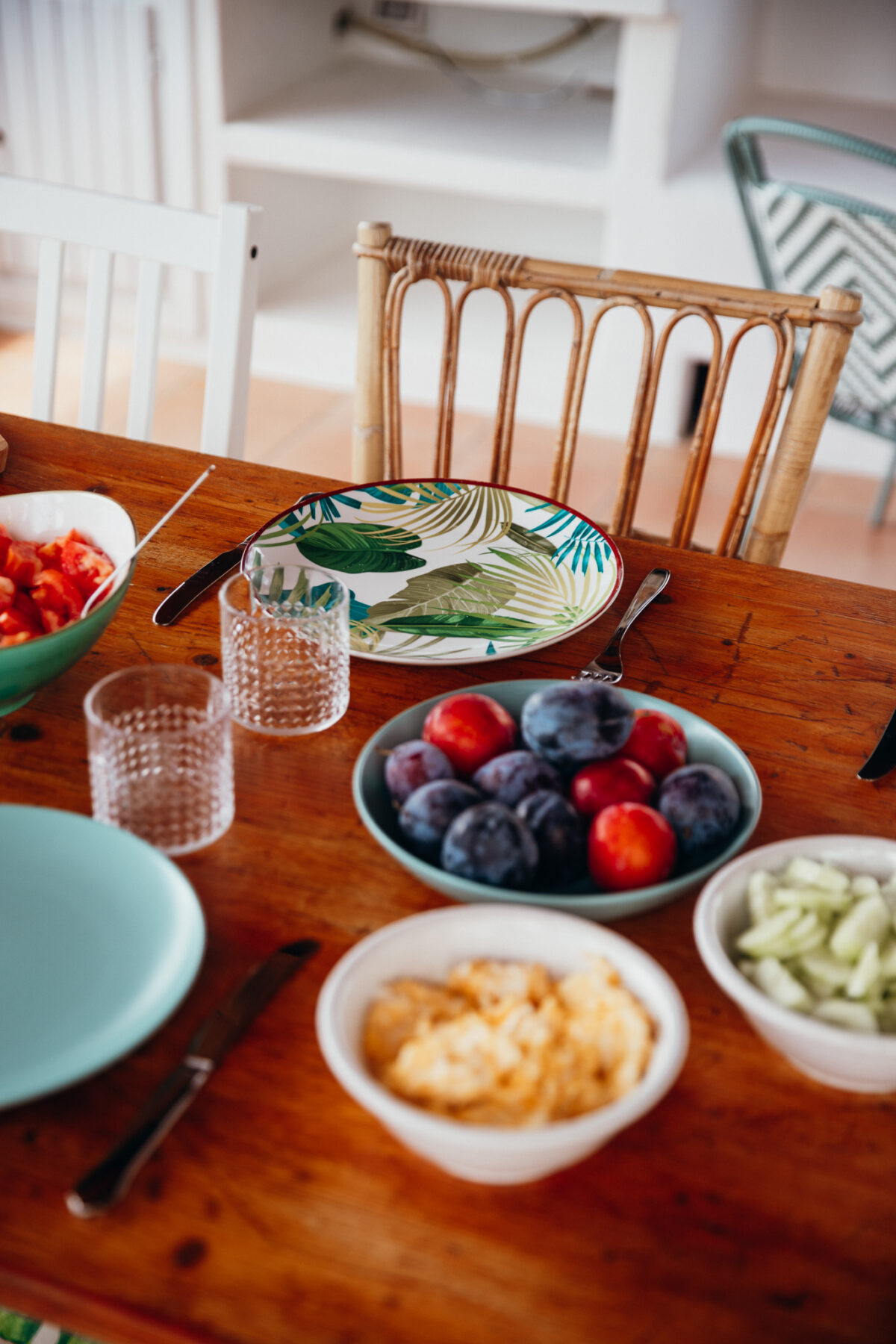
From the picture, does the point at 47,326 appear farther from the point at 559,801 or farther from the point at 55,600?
the point at 559,801

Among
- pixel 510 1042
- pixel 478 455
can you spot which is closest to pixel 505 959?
pixel 510 1042

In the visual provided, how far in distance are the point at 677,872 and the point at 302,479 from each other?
0.62 meters

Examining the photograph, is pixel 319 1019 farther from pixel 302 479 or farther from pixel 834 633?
pixel 302 479

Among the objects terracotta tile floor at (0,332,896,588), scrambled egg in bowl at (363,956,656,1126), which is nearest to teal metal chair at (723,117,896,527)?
terracotta tile floor at (0,332,896,588)

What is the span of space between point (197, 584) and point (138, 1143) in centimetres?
51

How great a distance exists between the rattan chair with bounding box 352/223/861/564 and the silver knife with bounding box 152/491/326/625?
1.08 feet

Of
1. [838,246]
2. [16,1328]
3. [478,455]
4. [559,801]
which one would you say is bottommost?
[478,455]

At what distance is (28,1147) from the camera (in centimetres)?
54

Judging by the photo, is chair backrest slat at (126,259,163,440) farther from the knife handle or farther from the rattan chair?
the knife handle

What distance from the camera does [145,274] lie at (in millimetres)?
1301

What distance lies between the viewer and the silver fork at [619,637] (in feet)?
2.85

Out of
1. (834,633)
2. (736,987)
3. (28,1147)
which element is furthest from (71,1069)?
(834,633)

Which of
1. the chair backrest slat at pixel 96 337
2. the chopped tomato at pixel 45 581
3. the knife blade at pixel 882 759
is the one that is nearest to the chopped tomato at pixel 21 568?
the chopped tomato at pixel 45 581

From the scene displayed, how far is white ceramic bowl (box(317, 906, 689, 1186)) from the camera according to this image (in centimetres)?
48
